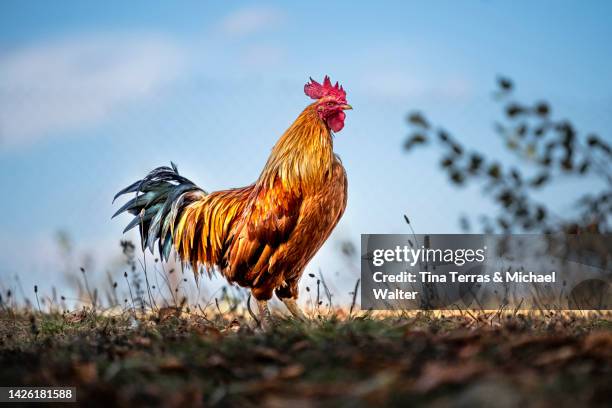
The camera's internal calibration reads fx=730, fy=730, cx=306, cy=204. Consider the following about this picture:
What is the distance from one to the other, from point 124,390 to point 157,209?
4921 millimetres

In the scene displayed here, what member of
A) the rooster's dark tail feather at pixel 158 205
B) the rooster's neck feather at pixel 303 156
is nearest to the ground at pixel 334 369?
the rooster's neck feather at pixel 303 156

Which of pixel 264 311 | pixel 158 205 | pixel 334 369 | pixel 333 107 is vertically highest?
pixel 333 107

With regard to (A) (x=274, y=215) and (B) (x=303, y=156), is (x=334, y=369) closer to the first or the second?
(A) (x=274, y=215)

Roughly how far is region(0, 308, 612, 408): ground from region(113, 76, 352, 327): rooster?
193 cm

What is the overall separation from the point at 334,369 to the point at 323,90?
14.4 feet

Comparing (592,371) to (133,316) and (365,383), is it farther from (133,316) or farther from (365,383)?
(133,316)

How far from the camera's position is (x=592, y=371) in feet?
11.0

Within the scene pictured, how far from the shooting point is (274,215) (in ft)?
22.1

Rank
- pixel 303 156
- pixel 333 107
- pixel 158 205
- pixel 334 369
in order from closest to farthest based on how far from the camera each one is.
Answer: pixel 334 369, pixel 303 156, pixel 333 107, pixel 158 205

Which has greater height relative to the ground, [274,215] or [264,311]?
[274,215]

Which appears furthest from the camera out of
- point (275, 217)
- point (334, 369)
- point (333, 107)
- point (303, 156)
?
point (333, 107)

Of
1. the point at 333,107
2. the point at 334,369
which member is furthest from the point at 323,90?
the point at 334,369

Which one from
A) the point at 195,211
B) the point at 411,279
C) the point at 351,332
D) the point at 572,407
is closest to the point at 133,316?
the point at 195,211

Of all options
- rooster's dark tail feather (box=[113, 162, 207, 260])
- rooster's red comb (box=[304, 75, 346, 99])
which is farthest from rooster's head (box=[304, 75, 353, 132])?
rooster's dark tail feather (box=[113, 162, 207, 260])
